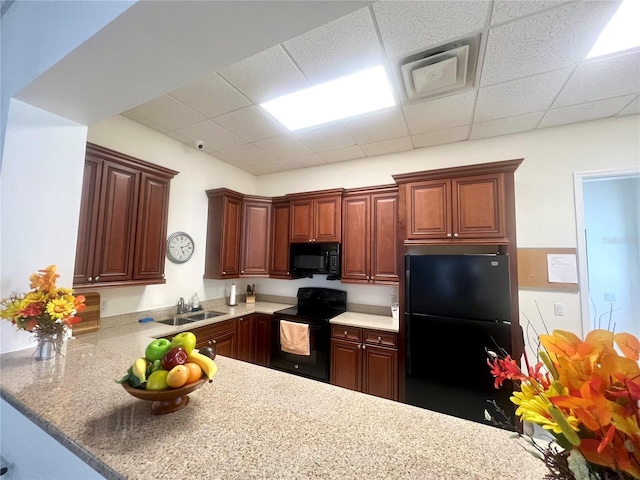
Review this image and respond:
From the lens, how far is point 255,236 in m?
3.45

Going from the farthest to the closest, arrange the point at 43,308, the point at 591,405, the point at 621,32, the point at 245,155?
the point at 245,155
the point at 621,32
the point at 43,308
the point at 591,405

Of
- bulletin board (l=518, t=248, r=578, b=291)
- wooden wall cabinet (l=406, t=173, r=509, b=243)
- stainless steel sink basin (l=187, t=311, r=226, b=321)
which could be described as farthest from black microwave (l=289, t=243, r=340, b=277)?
bulletin board (l=518, t=248, r=578, b=291)

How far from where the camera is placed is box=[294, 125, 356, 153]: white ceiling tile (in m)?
2.60

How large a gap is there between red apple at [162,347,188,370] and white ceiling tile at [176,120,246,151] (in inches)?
90.3

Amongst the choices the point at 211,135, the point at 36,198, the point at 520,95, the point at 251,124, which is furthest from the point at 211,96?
the point at 520,95

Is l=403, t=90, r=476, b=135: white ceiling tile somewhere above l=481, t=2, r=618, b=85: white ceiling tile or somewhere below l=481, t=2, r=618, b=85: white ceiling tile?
above

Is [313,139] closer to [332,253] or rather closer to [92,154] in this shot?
[332,253]

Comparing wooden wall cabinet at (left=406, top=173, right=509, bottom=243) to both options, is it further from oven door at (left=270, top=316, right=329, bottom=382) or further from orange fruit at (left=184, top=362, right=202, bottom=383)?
orange fruit at (left=184, top=362, right=202, bottom=383)

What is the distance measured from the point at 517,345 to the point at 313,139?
8.92 feet

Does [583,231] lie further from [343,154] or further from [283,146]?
[283,146]

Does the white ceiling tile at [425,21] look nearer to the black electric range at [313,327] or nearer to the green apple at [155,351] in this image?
the green apple at [155,351]

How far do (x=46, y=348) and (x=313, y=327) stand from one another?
79.5 inches

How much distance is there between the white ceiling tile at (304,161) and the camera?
3323 millimetres

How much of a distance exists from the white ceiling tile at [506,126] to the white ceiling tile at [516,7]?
46.2 inches
